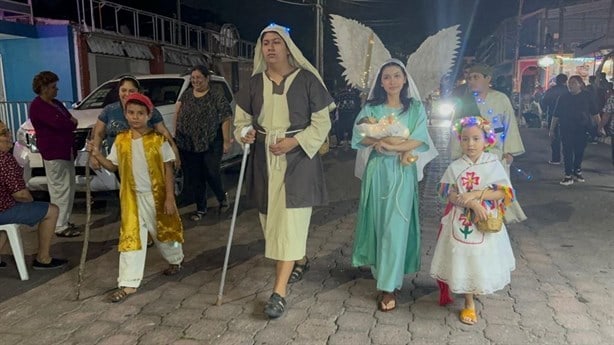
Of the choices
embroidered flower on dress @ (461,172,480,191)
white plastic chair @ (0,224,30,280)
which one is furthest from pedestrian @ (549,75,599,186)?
white plastic chair @ (0,224,30,280)

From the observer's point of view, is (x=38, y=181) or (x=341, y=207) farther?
(x=341, y=207)

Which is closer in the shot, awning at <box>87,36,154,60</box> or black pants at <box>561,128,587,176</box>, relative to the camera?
black pants at <box>561,128,587,176</box>

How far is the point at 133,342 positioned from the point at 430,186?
6.60 metres

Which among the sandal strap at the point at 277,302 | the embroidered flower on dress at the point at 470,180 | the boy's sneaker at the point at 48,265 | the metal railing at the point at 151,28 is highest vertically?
the metal railing at the point at 151,28

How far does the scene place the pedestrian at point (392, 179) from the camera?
3867 mm

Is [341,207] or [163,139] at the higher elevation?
[163,139]

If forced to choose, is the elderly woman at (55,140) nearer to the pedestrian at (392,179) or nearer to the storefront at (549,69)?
the pedestrian at (392,179)

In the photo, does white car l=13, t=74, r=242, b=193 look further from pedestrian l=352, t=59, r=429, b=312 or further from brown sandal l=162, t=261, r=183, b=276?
pedestrian l=352, t=59, r=429, b=312

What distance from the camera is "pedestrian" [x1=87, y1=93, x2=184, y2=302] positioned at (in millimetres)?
4199

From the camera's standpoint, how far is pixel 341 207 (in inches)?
294

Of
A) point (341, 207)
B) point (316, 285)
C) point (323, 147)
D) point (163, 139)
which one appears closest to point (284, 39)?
point (323, 147)

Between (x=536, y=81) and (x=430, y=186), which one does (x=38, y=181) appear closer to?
(x=430, y=186)

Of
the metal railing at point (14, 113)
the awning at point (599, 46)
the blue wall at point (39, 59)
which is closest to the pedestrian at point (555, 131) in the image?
the awning at point (599, 46)

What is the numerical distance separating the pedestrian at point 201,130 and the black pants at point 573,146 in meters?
5.88
